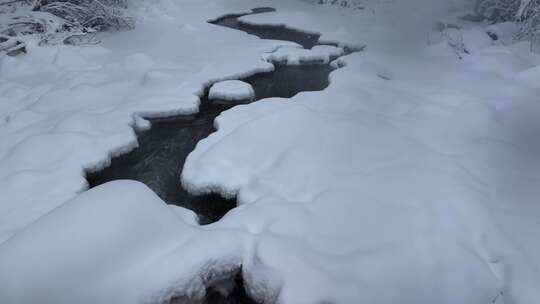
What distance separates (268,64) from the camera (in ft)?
A: 18.5

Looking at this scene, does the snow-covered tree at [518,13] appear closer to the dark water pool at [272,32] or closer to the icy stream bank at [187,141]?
the icy stream bank at [187,141]

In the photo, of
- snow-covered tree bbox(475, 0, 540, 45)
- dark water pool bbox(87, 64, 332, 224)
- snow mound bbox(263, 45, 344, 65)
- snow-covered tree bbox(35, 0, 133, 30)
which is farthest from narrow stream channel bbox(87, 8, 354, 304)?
snow-covered tree bbox(35, 0, 133, 30)

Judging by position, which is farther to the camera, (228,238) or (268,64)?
(268,64)

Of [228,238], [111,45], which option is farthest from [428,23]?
[228,238]

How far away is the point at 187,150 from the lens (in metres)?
3.91

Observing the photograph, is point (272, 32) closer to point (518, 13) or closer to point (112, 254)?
point (518, 13)

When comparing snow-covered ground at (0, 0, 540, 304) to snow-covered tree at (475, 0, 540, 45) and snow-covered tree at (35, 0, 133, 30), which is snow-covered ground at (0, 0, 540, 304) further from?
snow-covered tree at (35, 0, 133, 30)

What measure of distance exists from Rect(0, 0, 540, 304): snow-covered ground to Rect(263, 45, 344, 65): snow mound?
0.06 m

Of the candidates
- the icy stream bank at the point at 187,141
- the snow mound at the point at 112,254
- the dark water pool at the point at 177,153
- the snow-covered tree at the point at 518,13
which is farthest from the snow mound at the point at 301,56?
the snow mound at the point at 112,254

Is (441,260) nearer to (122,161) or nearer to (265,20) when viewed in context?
(122,161)

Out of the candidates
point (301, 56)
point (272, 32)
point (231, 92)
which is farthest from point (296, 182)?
point (272, 32)

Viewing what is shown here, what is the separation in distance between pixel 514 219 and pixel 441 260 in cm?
77

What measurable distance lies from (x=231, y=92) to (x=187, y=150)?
117 centimetres

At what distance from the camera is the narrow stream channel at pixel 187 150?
315 cm
